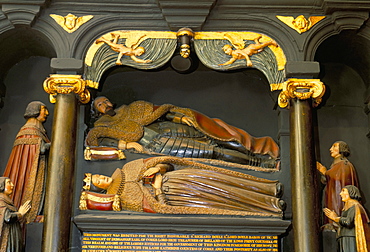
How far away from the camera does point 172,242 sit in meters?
6.56

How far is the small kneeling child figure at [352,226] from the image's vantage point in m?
6.36

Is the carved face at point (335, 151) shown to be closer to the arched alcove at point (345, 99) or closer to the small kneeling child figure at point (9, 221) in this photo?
the arched alcove at point (345, 99)

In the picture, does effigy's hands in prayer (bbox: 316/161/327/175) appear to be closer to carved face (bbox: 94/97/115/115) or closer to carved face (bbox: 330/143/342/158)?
carved face (bbox: 330/143/342/158)

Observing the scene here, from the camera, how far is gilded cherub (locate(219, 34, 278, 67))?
23.9ft

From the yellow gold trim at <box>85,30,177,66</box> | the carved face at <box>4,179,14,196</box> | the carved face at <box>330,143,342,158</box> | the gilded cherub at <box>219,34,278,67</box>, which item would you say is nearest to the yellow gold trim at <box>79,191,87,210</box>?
the carved face at <box>4,179,14,196</box>

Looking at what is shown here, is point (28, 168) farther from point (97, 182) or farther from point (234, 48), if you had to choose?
point (234, 48)

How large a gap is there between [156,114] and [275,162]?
5.03 ft

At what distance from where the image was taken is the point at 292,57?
7.14 metres

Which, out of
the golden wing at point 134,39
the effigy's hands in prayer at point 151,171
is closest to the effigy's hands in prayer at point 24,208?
the effigy's hands in prayer at point 151,171

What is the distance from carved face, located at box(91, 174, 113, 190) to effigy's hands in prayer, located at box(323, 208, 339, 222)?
7.88 ft

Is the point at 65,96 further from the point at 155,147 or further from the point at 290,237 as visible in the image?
the point at 290,237

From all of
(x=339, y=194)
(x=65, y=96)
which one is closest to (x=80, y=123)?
(x=65, y=96)

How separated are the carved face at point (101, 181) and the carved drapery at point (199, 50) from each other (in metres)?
1.18

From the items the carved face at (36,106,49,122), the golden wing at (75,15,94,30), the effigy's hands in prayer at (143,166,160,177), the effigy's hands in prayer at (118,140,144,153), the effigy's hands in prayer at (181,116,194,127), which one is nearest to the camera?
the effigy's hands in prayer at (143,166,160,177)
